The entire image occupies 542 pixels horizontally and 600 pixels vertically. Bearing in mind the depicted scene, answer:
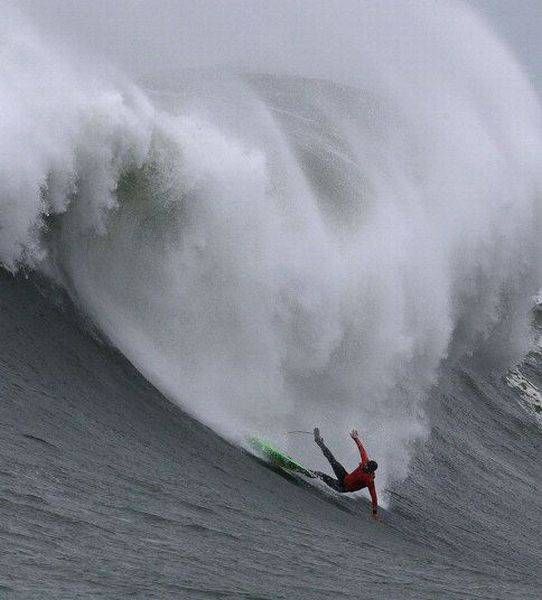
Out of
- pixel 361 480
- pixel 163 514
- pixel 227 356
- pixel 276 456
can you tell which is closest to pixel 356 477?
pixel 361 480

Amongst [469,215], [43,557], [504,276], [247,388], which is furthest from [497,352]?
[43,557]

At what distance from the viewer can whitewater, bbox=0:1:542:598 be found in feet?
23.8

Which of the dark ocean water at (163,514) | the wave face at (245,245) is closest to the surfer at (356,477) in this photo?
the dark ocean water at (163,514)

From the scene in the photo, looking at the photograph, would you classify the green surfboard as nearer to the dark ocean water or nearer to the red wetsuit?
the dark ocean water

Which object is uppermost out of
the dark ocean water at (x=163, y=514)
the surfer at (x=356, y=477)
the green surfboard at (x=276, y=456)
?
the surfer at (x=356, y=477)

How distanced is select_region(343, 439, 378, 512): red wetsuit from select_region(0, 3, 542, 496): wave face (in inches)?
52.3

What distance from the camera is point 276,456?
11266 mm

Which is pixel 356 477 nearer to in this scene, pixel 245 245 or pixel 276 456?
pixel 276 456

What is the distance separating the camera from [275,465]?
11.2 meters

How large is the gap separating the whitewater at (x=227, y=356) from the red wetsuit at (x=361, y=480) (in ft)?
0.72

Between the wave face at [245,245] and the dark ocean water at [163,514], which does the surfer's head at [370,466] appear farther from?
the wave face at [245,245]

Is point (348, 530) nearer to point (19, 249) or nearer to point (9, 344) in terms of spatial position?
point (9, 344)

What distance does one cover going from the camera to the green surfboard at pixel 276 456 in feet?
36.9

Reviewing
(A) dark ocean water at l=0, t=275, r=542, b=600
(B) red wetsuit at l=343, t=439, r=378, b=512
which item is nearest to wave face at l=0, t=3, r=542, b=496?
(A) dark ocean water at l=0, t=275, r=542, b=600
